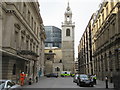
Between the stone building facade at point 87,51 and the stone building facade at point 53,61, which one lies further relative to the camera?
the stone building facade at point 53,61

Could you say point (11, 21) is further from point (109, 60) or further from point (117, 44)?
point (109, 60)

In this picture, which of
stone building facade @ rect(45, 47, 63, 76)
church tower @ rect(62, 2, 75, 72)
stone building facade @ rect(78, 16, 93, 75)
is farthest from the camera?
church tower @ rect(62, 2, 75, 72)

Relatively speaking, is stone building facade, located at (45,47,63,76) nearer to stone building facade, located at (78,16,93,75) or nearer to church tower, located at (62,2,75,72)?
church tower, located at (62,2,75,72)

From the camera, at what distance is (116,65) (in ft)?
90.0

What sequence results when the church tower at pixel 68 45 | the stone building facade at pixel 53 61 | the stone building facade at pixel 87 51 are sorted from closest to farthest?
1. the stone building facade at pixel 87 51
2. the stone building facade at pixel 53 61
3. the church tower at pixel 68 45

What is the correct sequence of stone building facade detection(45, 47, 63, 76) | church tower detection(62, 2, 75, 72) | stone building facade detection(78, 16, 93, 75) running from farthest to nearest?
1. church tower detection(62, 2, 75, 72)
2. stone building facade detection(45, 47, 63, 76)
3. stone building facade detection(78, 16, 93, 75)

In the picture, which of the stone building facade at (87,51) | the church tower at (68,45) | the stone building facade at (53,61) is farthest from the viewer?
the church tower at (68,45)

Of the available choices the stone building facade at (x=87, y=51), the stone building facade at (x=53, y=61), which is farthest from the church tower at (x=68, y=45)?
the stone building facade at (x=87, y=51)

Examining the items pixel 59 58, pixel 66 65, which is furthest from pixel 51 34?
pixel 66 65

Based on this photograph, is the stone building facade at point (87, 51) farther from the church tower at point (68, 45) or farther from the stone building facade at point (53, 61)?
the stone building facade at point (53, 61)

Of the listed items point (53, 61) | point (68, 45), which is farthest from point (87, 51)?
point (53, 61)

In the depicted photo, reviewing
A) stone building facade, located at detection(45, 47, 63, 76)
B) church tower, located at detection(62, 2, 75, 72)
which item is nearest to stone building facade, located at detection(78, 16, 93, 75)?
church tower, located at detection(62, 2, 75, 72)

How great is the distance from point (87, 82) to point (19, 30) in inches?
465

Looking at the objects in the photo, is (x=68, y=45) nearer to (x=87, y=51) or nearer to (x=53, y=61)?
(x=53, y=61)
